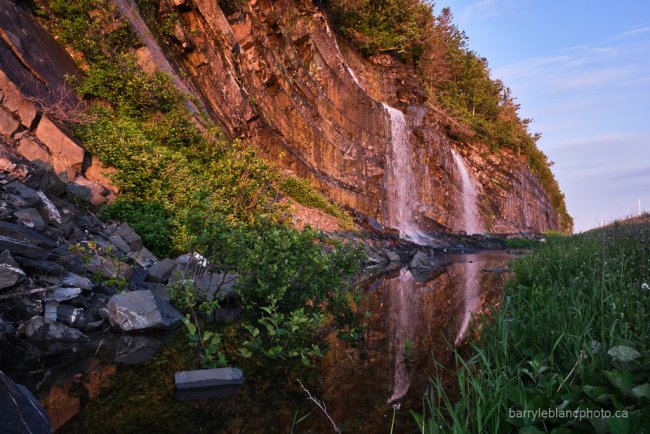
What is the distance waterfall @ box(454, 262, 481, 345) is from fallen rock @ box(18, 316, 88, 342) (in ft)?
15.5

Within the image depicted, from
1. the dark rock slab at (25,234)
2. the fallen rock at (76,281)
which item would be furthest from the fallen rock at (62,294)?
the dark rock slab at (25,234)

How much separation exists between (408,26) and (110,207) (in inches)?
1103

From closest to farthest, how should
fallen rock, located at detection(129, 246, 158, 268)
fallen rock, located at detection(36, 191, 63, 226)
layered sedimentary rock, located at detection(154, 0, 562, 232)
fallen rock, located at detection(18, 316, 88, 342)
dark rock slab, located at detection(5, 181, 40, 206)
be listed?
1. fallen rock, located at detection(18, 316, 88, 342)
2. dark rock slab, located at detection(5, 181, 40, 206)
3. fallen rock, located at detection(36, 191, 63, 226)
4. fallen rock, located at detection(129, 246, 158, 268)
5. layered sedimentary rock, located at detection(154, 0, 562, 232)

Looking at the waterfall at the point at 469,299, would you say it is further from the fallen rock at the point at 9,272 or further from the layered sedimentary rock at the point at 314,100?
the layered sedimentary rock at the point at 314,100

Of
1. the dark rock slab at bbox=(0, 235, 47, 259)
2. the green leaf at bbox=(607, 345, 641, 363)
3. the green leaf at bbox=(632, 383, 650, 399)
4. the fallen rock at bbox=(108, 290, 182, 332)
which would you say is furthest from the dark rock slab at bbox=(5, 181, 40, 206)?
the green leaf at bbox=(632, 383, 650, 399)

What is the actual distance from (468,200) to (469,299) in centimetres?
3024

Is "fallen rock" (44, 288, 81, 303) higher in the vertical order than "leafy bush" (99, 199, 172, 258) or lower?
lower

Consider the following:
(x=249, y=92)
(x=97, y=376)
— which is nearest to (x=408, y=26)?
(x=249, y=92)

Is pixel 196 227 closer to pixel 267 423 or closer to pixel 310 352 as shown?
pixel 310 352

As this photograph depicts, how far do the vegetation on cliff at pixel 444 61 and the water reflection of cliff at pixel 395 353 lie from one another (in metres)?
24.3

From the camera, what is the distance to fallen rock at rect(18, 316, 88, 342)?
573 centimetres

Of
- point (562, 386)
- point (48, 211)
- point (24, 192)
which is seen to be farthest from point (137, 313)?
point (562, 386)

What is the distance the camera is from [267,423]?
147 inches

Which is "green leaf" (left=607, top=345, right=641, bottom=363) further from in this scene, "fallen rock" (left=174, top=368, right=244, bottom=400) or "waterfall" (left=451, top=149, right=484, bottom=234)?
"waterfall" (left=451, top=149, right=484, bottom=234)
